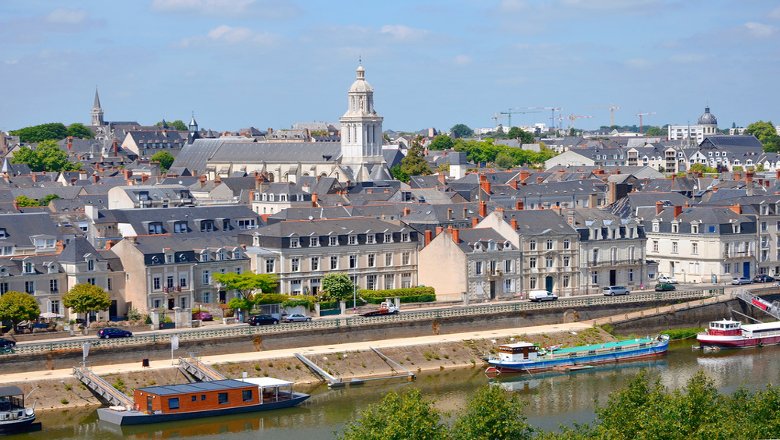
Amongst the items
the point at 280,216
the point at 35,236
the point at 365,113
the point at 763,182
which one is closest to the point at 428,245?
the point at 280,216

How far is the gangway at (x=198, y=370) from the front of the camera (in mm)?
51781

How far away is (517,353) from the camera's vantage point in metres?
58.2

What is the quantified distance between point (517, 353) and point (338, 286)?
1179 centimetres

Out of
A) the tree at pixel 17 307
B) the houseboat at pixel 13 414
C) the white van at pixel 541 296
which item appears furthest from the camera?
the white van at pixel 541 296

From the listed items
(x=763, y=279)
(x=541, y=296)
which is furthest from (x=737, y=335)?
(x=763, y=279)

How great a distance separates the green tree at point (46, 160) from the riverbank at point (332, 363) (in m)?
104

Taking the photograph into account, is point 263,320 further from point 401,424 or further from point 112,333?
point 401,424

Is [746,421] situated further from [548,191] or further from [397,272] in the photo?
[548,191]

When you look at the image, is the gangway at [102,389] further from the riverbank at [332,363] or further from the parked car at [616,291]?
the parked car at [616,291]

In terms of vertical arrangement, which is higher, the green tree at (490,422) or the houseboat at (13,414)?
the green tree at (490,422)

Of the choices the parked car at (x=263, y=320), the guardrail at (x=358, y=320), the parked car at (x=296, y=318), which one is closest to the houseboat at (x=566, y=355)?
the guardrail at (x=358, y=320)

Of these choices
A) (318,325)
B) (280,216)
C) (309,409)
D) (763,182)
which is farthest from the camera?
(763,182)

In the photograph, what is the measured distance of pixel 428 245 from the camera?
7069 cm

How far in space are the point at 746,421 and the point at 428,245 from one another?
3521 cm
